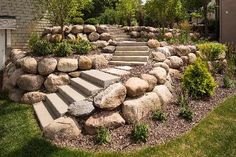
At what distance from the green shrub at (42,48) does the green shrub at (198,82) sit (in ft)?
16.3

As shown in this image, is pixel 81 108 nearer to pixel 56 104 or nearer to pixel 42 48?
pixel 56 104

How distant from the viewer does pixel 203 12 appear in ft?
67.2

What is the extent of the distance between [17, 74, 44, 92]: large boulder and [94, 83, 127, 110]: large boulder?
10.5ft

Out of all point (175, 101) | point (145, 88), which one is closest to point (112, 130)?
point (145, 88)

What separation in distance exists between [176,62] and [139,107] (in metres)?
3.44

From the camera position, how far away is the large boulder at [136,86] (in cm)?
786

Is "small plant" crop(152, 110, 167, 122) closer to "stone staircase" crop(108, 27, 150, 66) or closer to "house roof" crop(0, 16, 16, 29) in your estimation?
"stone staircase" crop(108, 27, 150, 66)

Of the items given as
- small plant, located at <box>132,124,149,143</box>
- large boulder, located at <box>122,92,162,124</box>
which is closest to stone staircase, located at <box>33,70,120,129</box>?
large boulder, located at <box>122,92,162,124</box>

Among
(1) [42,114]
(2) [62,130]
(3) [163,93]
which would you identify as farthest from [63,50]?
(2) [62,130]

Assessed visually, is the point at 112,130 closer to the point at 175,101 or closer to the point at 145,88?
the point at 145,88

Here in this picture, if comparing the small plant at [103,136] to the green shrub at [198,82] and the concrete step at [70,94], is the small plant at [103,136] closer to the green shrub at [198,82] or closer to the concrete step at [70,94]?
the concrete step at [70,94]

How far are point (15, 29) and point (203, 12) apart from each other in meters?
11.9

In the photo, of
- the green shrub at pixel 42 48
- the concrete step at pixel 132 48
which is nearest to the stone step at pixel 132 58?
the concrete step at pixel 132 48

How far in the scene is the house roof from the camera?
14.2m
